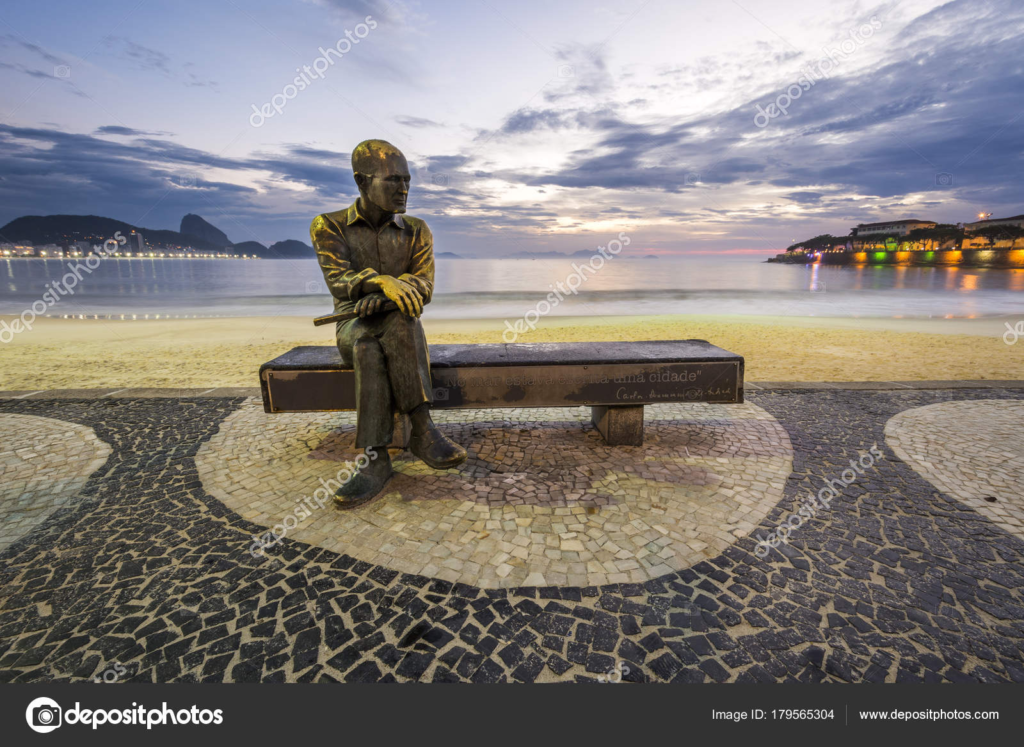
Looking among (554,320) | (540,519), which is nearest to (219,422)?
(540,519)

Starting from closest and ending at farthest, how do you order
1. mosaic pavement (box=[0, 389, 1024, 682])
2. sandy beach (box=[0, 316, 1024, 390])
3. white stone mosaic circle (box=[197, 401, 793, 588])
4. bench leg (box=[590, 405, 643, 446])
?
mosaic pavement (box=[0, 389, 1024, 682])
white stone mosaic circle (box=[197, 401, 793, 588])
bench leg (box=[590, 405, 643, 446])
sandy beach (box=[0, 316, 1024, 390])

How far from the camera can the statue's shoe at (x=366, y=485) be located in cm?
372

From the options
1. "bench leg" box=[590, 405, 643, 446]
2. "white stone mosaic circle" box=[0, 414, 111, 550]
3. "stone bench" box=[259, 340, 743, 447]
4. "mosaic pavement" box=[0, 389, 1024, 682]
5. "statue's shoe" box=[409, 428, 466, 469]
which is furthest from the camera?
"bench leg" box=[590, 405, 643, 446]

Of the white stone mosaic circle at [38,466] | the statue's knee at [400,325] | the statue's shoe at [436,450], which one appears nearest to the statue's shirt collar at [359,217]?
the statue's knee at [400,325]

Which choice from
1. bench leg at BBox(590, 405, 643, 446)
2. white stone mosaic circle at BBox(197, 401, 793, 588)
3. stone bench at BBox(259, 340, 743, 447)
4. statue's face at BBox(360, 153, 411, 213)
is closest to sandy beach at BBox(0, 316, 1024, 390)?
white stone mosaic circle at BBox(197, 401, 793, 588)

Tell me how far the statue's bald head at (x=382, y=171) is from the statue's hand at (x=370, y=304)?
0.81m

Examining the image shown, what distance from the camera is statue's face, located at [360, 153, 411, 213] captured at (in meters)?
3.85

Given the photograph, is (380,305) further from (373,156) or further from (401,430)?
(373,156)

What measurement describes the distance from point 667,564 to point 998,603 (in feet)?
5.93

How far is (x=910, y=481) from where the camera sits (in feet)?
13.4

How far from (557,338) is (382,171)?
944 cm

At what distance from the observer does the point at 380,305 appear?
3.87 m

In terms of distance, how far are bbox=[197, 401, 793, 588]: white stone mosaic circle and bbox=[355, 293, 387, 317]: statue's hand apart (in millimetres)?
1526

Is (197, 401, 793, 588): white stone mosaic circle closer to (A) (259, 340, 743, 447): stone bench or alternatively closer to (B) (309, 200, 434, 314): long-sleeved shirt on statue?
(A) (259, 340, 743, 447): stone bench
